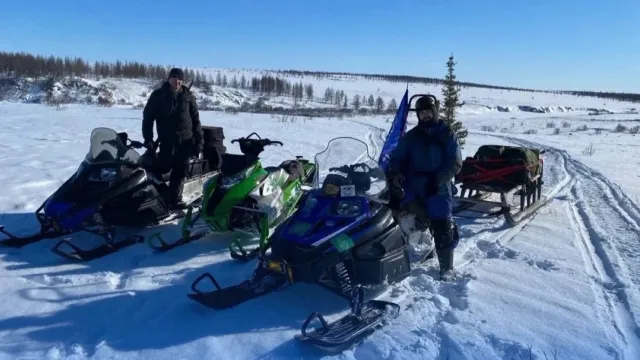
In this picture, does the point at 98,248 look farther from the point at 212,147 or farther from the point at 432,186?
the point at 432,186

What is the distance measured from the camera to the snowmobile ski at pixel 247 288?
3742mm

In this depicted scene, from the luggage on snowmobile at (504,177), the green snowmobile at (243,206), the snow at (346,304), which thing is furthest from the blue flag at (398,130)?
the green snowmobile at (243,206)

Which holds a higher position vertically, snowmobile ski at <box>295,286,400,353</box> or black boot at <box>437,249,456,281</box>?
black boot at <box>437,249,456,281</box>

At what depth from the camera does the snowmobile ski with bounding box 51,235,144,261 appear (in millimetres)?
4668

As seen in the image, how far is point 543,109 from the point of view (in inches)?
2995

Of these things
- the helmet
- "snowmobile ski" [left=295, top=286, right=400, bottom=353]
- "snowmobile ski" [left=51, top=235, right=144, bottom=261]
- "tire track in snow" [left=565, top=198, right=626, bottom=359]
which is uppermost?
the helmet

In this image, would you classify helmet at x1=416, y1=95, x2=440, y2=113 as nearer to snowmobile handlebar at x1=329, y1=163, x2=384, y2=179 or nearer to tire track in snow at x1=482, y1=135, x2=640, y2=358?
snowmobile handlebar at x1=329, y1=163, x2=384, y2=179

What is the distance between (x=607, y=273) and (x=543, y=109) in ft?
259

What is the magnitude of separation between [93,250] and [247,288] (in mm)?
1902

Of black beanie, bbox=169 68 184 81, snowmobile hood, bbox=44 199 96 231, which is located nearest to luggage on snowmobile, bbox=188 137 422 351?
snowmobile hood, bbox=44 199 96 231

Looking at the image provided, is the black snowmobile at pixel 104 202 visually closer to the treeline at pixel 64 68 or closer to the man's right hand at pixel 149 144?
the man's right hand at pixel 149 144

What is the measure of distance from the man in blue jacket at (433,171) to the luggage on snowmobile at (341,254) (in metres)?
0.57

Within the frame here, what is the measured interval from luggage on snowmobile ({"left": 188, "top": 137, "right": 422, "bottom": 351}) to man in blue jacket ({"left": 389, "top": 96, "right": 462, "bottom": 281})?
57cm

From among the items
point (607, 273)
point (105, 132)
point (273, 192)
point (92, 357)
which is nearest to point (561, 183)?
point (607, 273)
